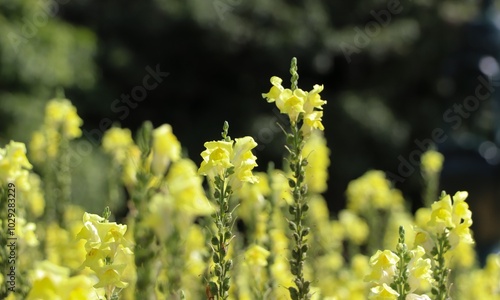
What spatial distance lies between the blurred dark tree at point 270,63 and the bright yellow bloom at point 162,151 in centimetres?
1157

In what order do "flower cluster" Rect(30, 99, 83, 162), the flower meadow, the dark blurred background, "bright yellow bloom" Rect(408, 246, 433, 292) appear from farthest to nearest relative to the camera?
the dark blurred background → "flower cluster" Rect(30, 99, 83, 162) → "bright yellow bloom" Rect(408, 246, 433, 292) → the flower meadow

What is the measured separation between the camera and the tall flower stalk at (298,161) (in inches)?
94.4

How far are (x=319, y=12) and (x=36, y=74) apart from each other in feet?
18.1

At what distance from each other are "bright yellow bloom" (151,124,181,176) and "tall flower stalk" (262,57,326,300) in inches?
26.3

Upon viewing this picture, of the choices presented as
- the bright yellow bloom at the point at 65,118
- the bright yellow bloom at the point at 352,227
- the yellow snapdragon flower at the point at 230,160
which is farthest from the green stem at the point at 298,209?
the bright yellow bloom at the point at 352,227

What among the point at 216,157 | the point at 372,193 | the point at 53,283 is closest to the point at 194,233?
the point at 372,193

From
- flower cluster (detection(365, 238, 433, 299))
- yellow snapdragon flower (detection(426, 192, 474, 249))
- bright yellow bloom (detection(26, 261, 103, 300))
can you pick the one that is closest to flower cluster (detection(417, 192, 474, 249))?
yellow snapdragon flower (detection(426, 192, 474, 249))

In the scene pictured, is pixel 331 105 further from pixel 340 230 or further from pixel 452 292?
pixel 452 292

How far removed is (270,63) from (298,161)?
12505 millimetres

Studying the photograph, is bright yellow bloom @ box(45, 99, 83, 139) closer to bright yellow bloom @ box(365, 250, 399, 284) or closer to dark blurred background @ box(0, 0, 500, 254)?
bright yellow bloom @ box(365, 250, 399, 284)

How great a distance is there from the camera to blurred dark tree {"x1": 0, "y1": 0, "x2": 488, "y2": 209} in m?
14.2

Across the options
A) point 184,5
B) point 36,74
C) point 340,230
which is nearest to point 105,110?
point 184,5

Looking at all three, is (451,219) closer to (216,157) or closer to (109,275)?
(216,157)

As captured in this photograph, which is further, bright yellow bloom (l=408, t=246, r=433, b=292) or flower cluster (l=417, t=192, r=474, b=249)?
flower cluster (l=417, t=192, r=474, b=249)
